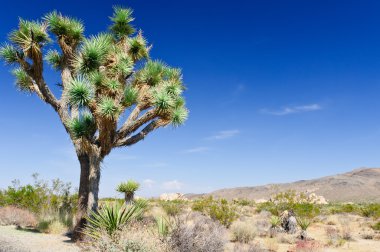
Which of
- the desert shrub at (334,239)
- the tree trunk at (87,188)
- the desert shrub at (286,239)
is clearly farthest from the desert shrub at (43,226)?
the desert shrub at (334,239)

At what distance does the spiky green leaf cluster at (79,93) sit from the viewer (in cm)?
1226

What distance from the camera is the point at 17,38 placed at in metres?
13.8

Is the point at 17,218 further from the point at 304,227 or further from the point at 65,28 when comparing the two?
the point at 304,227

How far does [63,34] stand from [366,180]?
90575 mm

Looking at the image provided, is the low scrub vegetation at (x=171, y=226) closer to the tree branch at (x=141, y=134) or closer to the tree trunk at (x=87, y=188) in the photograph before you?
the tree trunk at (x=87, y=188)

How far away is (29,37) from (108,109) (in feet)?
15.3

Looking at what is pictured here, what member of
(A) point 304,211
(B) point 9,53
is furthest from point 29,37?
(A) point 304,211

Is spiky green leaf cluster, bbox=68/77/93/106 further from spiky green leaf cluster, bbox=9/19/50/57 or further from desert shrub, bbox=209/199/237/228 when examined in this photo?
desert shrub, bbox=209/199/237/228

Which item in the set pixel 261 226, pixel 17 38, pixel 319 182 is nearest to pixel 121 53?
pixel 17 38

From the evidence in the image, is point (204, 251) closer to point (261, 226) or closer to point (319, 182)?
point (261, 226)

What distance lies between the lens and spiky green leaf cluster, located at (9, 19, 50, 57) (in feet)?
44.4

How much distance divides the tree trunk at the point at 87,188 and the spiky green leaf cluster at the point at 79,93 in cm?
183

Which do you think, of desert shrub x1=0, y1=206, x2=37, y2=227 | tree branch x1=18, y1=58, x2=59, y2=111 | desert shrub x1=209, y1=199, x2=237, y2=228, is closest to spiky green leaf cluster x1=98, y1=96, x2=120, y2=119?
tree branch x1=18, y1=58, x2=59, y2=111

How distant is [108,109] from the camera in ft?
38.2
